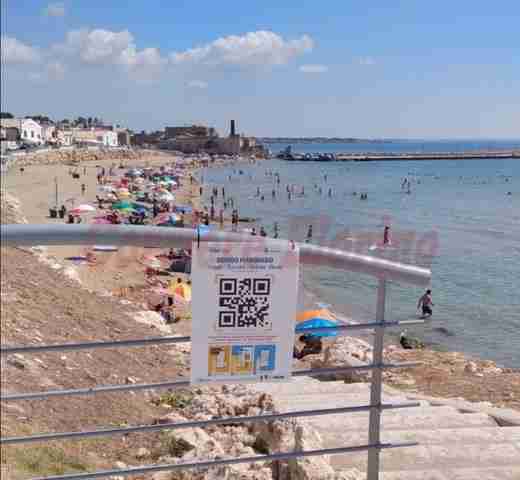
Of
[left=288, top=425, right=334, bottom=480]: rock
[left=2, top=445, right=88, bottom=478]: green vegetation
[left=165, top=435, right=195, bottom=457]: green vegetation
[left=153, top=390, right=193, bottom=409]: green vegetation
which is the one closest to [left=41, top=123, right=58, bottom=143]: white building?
[left=153, top=390, right=193, bottom=409]: green vegetation

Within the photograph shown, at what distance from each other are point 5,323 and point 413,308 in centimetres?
1408

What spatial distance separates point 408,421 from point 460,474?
55.7 inches

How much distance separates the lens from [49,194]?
45125 mm

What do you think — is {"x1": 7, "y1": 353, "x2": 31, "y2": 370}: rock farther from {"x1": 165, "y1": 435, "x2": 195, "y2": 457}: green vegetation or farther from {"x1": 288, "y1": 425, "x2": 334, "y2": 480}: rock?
{"x1": 288, "y1": 425, "x2": 334, "y2": 480}: rock

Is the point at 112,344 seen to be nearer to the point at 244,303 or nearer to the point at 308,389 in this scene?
the point at 244,303

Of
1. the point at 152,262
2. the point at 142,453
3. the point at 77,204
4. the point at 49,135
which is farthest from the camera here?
the point at 49,135

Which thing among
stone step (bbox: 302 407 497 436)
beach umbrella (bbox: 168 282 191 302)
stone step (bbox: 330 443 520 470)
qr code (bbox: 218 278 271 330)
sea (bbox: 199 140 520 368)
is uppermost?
qr code (bbox: 218 278 271 330)

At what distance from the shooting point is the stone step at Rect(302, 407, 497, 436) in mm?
4562

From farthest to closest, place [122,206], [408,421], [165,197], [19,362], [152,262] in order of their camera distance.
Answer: [165,197], [122,206], [152,262], [19,362], [408,421]

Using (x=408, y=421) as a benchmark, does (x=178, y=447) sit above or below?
below

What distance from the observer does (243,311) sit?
2.19 metres

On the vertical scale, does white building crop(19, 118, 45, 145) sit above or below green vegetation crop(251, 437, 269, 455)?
above

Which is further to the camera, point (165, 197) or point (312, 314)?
point (165, 197)

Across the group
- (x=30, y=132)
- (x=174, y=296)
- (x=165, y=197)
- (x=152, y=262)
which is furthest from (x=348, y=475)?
(x=30, y=132)
